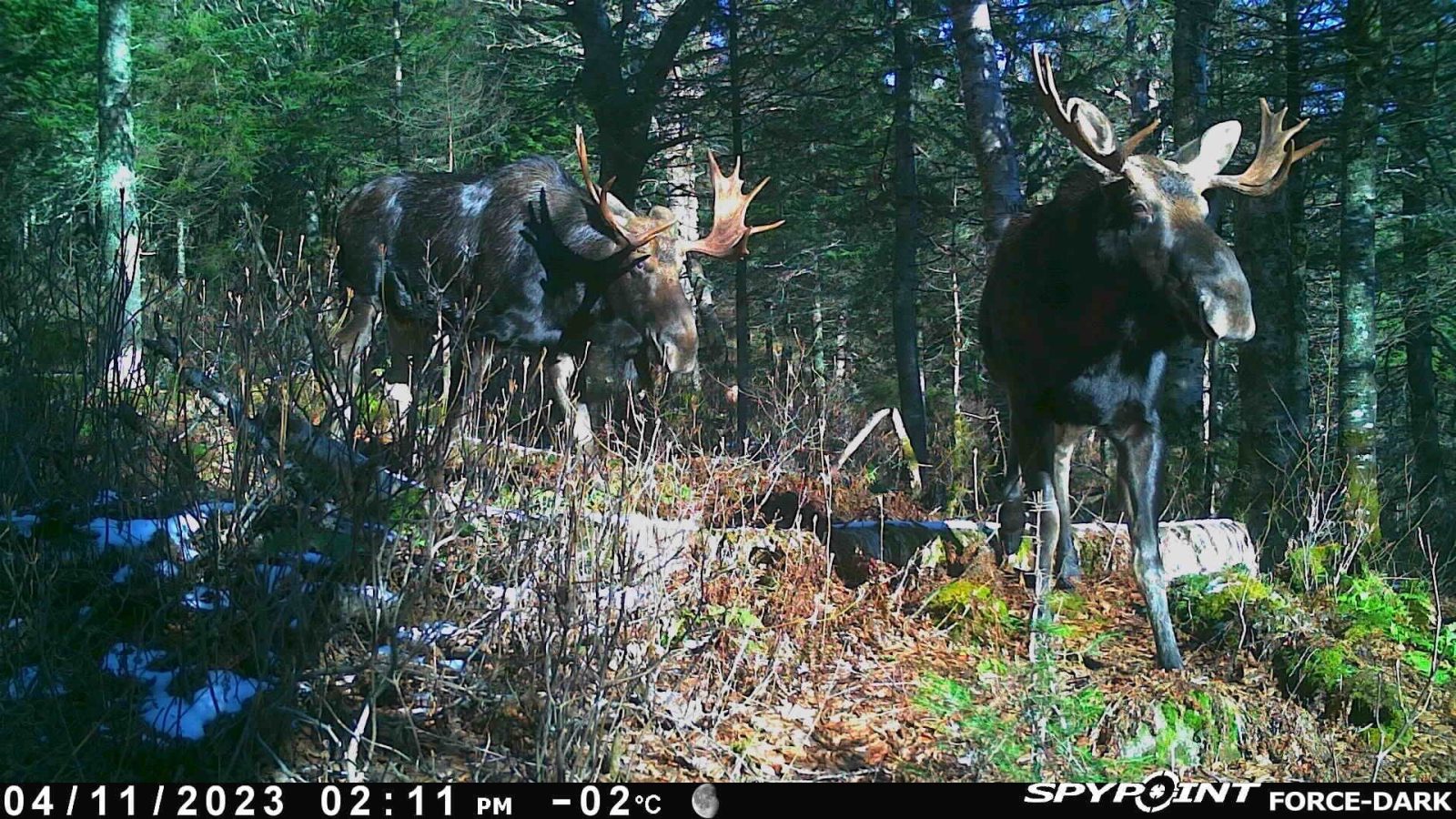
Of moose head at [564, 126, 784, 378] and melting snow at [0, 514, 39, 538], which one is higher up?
moose head at [564, 126, 784, 378]

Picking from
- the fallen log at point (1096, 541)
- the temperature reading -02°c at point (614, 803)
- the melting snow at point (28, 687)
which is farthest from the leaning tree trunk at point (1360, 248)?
the melting snow at point (28, 687)

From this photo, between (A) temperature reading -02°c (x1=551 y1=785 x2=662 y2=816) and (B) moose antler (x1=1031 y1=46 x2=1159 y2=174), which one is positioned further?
(B) moose antler (x1=1031 y1=46 x2=1159 y2=174)

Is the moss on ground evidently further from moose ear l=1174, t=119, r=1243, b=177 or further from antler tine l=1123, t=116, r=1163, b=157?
moose ear l=1174, t=119, r=1243, b=177

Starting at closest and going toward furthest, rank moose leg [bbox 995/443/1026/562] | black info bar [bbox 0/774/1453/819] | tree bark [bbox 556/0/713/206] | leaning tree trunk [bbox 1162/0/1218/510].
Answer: black info bar [bbox 0/774/1453/819], moose leg [bbox 995/443/1026/562], leaning tree trunk [bbox 1162/0/1218/510], tree bark [bbox 556/0/713/206]

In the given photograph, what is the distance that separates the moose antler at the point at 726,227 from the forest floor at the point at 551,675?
173 inches

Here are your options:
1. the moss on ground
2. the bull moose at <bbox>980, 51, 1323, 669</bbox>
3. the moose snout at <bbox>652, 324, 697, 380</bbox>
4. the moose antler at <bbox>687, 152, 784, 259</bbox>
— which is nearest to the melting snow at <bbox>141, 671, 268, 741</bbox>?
the moss on ground

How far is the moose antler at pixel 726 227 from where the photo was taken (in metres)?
9.59

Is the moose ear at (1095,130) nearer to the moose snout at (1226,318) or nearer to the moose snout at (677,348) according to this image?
the moose snout at (1226,318)

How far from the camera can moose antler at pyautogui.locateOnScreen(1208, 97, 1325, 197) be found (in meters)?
5.68

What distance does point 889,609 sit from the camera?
5.75 metres

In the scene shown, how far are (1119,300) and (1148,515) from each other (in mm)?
1098

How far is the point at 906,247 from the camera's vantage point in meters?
13.6

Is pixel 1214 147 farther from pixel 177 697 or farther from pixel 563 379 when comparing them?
pixel 177 697

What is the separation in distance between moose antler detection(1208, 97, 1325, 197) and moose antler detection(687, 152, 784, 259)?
14.5 feet
